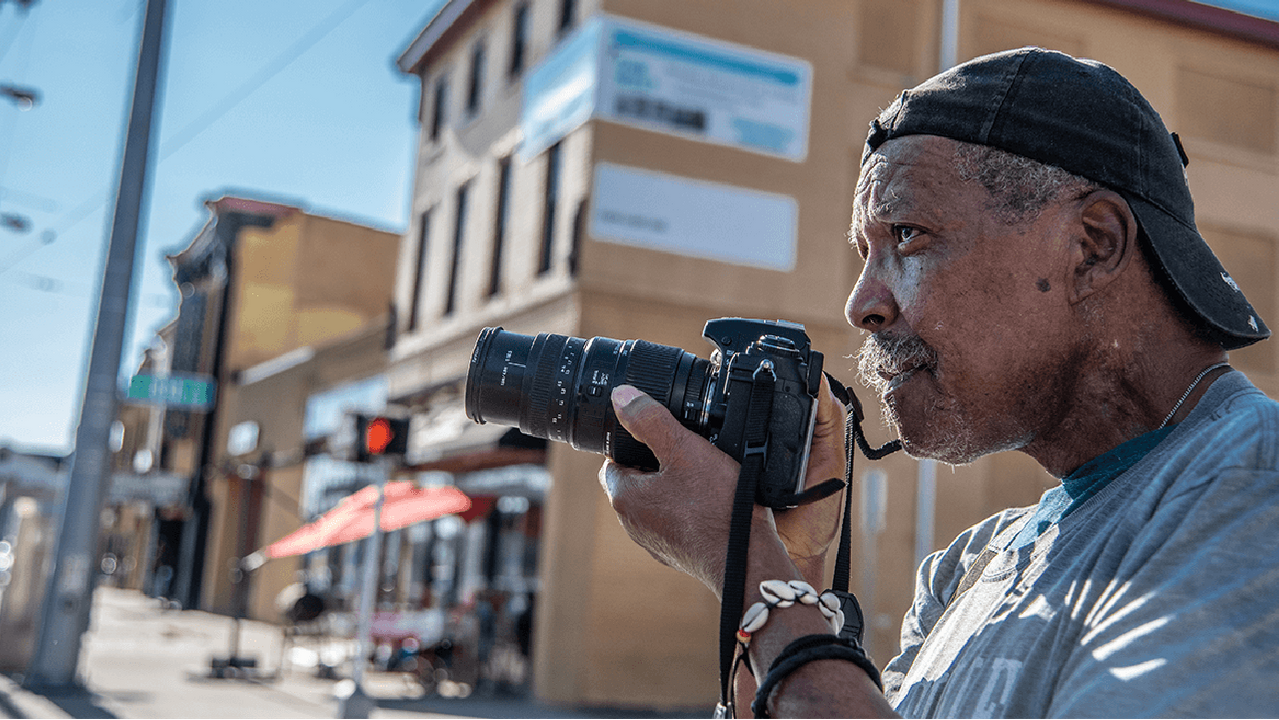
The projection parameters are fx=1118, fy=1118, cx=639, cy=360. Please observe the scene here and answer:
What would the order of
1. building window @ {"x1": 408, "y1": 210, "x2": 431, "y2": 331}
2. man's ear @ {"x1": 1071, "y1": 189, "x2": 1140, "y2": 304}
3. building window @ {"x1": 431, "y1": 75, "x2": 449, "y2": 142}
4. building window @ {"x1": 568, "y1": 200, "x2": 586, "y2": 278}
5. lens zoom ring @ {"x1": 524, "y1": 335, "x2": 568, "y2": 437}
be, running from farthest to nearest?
1. building window @ {"x1": 431, "y1": 75, "x2": 449, "y2": 142}
2. building window @ {"x1": 408, "y1": 210, "x2": 431, "y2": 331}
3. building window @ {"x1": 568, "y1": 200, "x2": 586, "y2": 278}
4. lens zoom ring @ {"x1": 524, "y1": 335, "x2": 568, "y2": 437}
5. man's ear @ {"x1": 1071, "y1": 189, "x2": 1140, "y2": 304}

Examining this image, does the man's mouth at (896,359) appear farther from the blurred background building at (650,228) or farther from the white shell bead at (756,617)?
the blurred background building at (650,228)

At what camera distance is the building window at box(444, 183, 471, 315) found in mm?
17312

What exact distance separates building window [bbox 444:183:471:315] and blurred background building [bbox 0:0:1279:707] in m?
0.09

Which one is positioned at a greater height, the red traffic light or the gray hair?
the red traffic light

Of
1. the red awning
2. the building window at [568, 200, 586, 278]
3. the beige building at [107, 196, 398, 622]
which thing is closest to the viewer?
the red awning

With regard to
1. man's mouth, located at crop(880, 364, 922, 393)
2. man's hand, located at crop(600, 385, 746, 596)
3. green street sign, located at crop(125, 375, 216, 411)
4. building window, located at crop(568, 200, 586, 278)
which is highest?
building window, located at crop(568, 200, 586, 278)

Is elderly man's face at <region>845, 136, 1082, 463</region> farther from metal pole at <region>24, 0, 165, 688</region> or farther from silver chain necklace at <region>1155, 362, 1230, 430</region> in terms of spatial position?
metal pole at <region>24, 0, 165, 688</region>

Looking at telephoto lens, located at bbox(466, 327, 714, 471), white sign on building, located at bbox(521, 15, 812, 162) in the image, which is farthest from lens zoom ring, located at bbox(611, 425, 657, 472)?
white sign on building, located at bbox(521, 15, 812, 162)

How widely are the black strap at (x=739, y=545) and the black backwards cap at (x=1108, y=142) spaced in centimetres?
50

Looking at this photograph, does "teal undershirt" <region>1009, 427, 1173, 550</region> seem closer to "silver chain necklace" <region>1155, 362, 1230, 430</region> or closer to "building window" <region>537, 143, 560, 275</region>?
"silver chain necklace" <region>1155, 362, 1230, 430</region>

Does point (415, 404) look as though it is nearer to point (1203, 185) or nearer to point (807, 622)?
point (1203, 185)

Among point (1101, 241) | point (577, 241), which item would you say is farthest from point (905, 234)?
point (577, 241)

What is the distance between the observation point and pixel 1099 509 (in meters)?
1.34

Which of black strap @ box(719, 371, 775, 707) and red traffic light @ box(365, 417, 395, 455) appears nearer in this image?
black strap @ box(719, 371, 775, 707)
